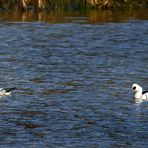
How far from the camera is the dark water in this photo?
16578 mm

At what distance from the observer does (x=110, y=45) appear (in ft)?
100

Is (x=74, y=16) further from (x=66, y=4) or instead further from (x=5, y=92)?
(x=5, y=92)

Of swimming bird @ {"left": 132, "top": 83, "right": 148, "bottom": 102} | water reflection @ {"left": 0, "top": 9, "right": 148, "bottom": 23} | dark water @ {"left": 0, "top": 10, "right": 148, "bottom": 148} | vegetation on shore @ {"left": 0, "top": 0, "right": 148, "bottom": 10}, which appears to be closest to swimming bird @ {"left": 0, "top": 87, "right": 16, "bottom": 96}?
dark water @ {"left": 0, "top": 10, "right": 148, "bottom": 148}

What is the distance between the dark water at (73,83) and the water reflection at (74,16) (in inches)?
70.2

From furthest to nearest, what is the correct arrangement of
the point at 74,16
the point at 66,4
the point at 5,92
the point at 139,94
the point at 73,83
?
the point at 66,4, the point at 74,16, the point at 73,83, the point at 5,92, the point at 139,94

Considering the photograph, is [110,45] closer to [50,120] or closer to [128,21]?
[128,21]

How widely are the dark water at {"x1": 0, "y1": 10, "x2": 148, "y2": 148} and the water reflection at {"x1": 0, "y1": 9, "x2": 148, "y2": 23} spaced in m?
1.78

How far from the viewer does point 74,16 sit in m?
40.2

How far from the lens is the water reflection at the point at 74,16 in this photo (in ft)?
127

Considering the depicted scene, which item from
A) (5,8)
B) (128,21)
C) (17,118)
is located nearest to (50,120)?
(17,118)

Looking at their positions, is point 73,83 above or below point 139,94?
below

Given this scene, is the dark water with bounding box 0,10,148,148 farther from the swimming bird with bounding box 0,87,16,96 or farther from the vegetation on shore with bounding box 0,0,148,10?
the vegetation on shore with bounding box 0,0,148,10

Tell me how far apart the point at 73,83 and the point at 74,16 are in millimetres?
17762

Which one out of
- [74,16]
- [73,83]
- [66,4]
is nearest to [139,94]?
[73,83]
